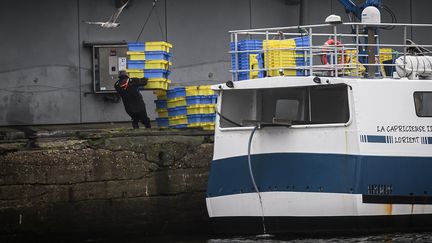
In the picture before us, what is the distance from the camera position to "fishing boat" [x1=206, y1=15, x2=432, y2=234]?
1584 cm

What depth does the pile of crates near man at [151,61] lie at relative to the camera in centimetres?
1967

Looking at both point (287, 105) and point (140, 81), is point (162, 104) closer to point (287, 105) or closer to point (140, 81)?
point (140, 81)

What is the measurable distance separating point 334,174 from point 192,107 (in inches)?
180

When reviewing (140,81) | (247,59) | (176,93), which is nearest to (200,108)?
(176,93)

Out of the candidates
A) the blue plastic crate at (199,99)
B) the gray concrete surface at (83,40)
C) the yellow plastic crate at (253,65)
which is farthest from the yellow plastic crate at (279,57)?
the gray concrete surface at (83,40)

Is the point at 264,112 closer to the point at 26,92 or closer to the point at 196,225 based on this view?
the point at 196,225

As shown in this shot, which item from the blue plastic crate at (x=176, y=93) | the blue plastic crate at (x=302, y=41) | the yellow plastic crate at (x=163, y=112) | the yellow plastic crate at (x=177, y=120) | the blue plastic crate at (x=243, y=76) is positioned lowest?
the yellow plastic crate at (x=177, y=120)

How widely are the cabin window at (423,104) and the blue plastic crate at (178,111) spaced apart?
505 cm

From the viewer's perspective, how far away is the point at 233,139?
54.3 feet

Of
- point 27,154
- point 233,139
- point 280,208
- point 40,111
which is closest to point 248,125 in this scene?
point 233,139

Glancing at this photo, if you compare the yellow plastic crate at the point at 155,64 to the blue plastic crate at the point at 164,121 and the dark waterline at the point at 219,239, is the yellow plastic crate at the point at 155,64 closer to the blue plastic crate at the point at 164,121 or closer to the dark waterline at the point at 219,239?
the blue plastic crate at the point at 164,121

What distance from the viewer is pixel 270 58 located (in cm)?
1720

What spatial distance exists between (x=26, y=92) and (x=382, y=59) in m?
8.51

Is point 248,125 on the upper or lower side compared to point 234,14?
lower
